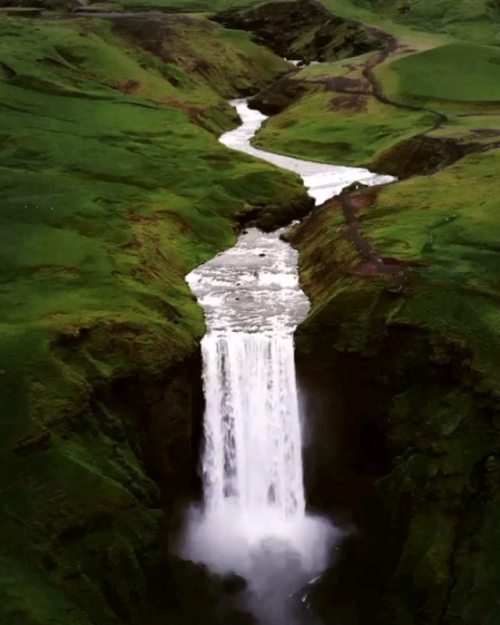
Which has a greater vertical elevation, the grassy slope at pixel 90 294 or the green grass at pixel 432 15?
the green grass at pixel 432 15

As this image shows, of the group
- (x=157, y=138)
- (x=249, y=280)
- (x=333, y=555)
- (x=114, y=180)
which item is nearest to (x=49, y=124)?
(x=157, y=138)

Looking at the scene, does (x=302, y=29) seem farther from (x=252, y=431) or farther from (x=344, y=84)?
(x=252, y=431)

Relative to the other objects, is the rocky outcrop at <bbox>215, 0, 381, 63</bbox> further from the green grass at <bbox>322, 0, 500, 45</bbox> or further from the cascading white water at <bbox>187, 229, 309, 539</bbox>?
the cascading white water at <bbox>187, 229, 309, 539</bbox>

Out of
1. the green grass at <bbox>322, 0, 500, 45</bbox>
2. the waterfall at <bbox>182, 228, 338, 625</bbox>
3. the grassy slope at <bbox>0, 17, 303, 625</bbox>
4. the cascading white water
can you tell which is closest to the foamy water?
the grassy slope at <bbox>0, 17, 303, 625</bbox>

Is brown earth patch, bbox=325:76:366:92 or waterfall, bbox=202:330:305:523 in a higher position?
brown earth patch, bbox=325:76:366:92

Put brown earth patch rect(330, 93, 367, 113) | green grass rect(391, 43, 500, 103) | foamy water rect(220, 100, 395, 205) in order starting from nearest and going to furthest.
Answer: foamy water rect(220, 100, 395, 205)
brown earth patch rect(330, 93, 367, 113)
green grass rect(391, 43, 500, 103)

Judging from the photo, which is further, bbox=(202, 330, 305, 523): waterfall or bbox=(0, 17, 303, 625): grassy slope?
bbox=(202, 330, 305, 523): waterfall

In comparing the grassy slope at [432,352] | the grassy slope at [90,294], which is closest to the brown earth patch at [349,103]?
the grassy slope at [90,294]

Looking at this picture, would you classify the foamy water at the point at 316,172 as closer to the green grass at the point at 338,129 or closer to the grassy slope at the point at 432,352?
the green grass at the point at 338,129
